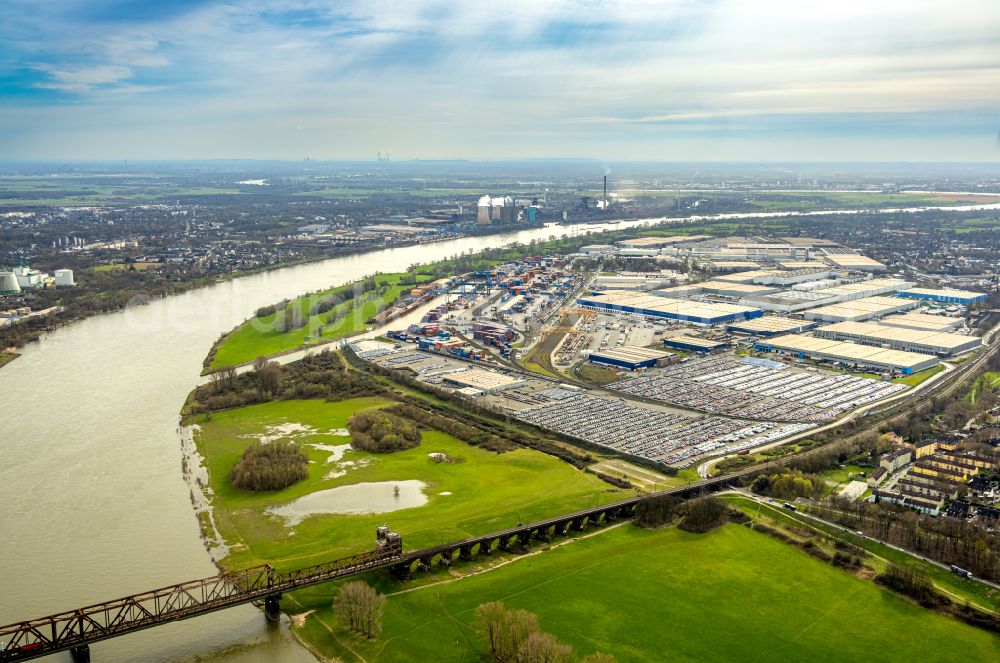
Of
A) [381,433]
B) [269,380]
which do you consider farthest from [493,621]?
[269,380]

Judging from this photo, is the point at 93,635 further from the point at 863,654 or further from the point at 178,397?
the point at 178,397

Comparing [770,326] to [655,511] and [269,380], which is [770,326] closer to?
[655,511]

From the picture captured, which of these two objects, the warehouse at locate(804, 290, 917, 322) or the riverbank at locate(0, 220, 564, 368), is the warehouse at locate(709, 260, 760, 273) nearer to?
the warehouse at locate(804, 290, 917, 322)

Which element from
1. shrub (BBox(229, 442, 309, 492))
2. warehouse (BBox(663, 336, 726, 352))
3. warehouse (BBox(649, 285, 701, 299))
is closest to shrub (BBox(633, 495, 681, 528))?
shrub (BBox(229, 442, 309, 492))

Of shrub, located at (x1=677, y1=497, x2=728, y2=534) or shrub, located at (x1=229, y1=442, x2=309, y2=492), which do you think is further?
shrub, located at (x1=229, y1=442, x2=309, y2=492)

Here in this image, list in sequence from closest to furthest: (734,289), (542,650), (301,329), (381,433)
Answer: (542,650), (381,433), (301,329), (734,289)

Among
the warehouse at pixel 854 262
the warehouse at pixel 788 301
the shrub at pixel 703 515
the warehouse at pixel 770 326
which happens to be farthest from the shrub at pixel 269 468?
the warehouse at pixel 854 262
